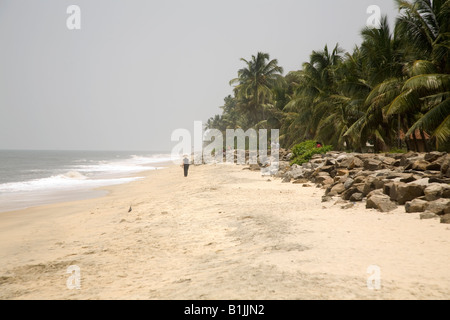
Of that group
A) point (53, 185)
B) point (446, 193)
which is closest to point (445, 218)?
point (446, 193)

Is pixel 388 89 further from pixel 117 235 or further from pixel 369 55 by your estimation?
pixel 117 235

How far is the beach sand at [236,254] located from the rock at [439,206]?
13.1 inches

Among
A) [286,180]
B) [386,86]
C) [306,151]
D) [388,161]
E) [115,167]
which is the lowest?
[115,167]

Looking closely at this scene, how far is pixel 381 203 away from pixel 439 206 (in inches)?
46.0

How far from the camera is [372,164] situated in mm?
10875

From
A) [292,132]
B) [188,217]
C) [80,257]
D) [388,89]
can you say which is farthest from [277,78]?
[80,257]

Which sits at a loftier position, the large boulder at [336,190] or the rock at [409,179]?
the rock at [409,179]

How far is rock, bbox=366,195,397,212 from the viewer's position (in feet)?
22.3

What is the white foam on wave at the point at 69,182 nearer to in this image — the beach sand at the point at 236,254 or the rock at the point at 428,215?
the beach sand at the point at 236,254

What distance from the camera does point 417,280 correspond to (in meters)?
3.33

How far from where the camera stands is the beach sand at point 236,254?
11.1 ft

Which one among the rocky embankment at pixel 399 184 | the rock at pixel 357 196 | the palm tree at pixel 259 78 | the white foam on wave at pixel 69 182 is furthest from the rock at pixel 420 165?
the palm tree at pixel 259 78

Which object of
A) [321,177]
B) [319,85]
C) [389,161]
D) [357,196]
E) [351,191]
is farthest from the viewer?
[319,85]

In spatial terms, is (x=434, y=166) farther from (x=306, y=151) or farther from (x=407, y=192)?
(x=306, y=151)
